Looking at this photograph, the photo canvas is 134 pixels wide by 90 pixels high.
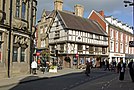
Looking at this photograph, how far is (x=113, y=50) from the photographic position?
58.4 meters

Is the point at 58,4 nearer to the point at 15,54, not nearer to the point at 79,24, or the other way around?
the point at 79,24

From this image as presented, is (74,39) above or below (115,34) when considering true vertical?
below

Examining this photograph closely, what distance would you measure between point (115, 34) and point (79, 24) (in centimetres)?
1412

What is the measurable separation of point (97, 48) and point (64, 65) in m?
9.75

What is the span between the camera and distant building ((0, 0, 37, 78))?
20922mm

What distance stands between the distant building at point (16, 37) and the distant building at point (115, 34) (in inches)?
1273

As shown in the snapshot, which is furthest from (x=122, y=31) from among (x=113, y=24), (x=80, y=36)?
(x=80, y=36)

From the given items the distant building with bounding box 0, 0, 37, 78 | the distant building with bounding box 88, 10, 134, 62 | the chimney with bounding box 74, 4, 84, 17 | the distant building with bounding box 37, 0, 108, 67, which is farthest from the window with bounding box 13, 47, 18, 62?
the chimney with bounding box 74, 4, 84, 17

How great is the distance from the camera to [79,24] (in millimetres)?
49906

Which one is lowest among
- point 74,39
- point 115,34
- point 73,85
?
point 73,85

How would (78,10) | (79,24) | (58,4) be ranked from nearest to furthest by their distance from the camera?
(79,24) < (58,4) < (78,10)

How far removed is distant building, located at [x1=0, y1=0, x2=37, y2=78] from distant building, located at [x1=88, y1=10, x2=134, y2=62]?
32335mm

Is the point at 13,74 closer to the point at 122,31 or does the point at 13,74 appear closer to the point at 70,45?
the point at 70,45

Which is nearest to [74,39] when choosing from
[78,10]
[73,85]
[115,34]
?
[78,10]
